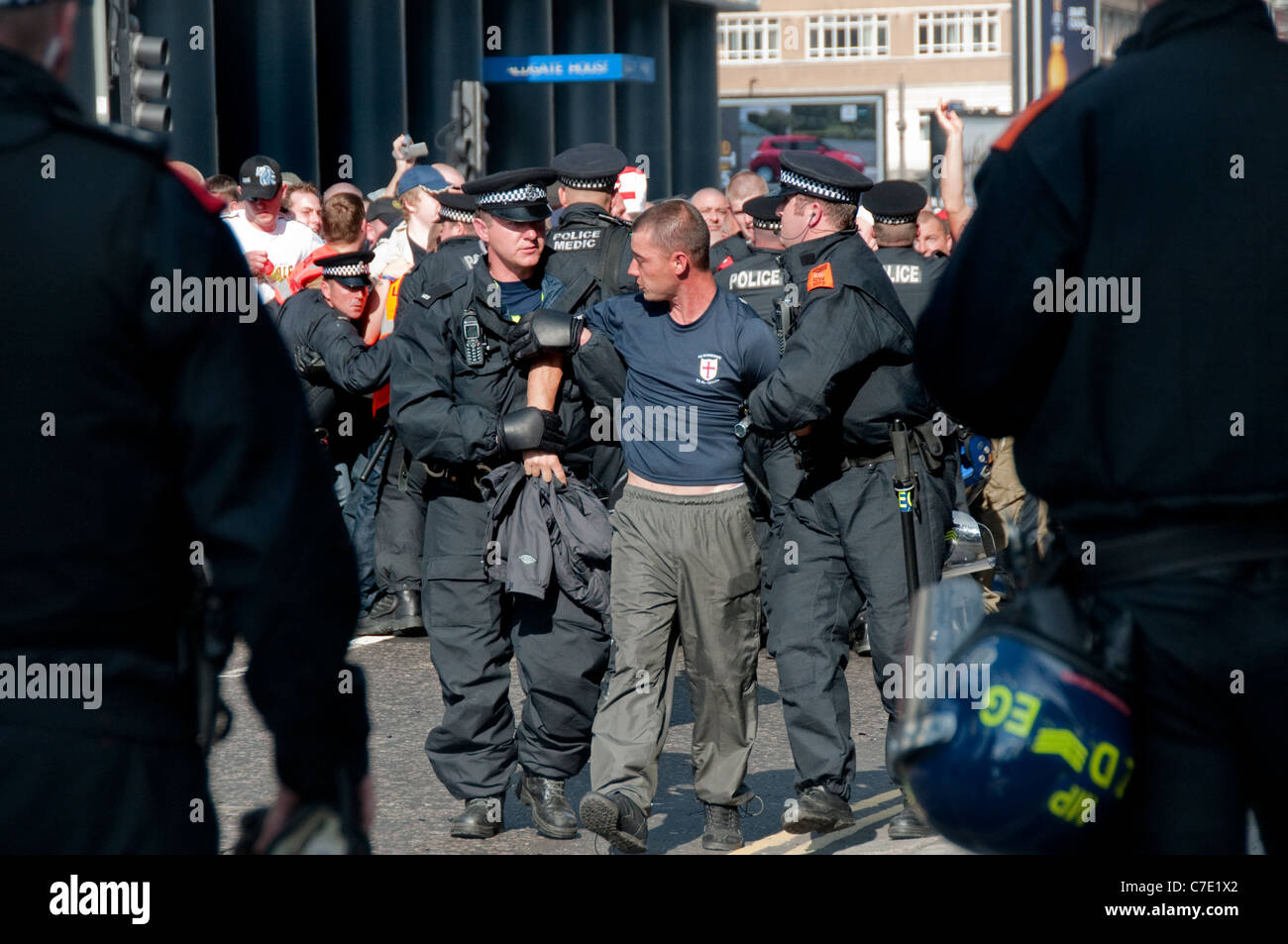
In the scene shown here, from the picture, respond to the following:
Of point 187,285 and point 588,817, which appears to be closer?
point 187,285

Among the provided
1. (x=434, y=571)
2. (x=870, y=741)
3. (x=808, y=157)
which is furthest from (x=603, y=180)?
(x=870, y=741)

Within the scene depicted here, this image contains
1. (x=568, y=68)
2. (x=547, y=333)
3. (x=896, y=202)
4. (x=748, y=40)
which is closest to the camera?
(x=547, y=333)

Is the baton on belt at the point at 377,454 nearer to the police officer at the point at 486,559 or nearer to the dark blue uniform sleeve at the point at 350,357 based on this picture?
the dark blue uniform sleeve at the point at 350,357

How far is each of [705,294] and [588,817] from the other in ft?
5.69

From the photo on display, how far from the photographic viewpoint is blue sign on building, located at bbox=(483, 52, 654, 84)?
2327 cm

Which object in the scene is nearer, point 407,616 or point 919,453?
point 919,453

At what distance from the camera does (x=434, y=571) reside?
20.0ft

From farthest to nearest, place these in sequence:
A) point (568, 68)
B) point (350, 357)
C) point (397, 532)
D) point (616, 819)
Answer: point (568, 68), point (397, 532), point (350, 357), point (616, 819)

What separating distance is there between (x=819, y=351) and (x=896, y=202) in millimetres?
2948

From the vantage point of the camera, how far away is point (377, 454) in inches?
369

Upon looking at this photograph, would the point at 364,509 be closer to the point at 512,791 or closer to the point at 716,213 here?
the point at 512,791

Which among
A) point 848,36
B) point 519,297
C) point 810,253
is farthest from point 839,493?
point 848,36
